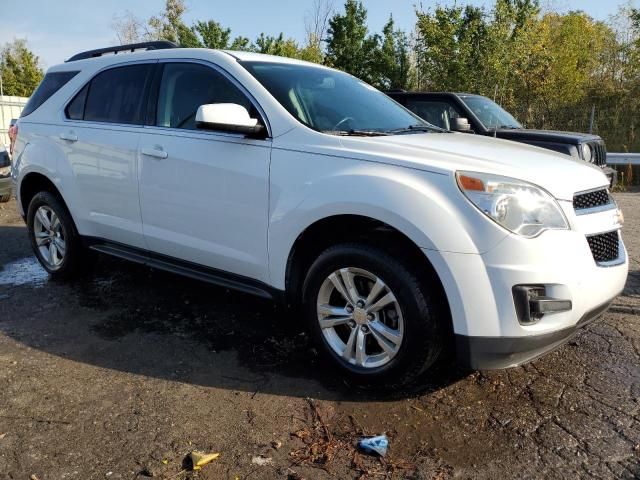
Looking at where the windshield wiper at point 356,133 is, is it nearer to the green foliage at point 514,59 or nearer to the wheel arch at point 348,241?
the wheel arch at point 348,241

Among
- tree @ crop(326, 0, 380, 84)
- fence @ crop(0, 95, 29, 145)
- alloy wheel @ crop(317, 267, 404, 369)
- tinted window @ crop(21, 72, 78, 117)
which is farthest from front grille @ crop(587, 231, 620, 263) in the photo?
tree @ crop(326, 0, 380, 84)

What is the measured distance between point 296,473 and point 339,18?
23.3m

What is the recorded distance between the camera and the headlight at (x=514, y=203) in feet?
8.66

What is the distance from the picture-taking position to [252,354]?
3627 mm

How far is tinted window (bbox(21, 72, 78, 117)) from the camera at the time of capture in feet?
16.2

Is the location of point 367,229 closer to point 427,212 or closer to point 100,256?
point 427,212

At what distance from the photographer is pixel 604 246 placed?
2951 mm

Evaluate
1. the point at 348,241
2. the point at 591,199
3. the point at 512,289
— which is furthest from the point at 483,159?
the point at 348,241

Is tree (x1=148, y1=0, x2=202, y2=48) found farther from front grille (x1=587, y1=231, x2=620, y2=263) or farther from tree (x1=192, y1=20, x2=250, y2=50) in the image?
front grille (x1=587, y1=231, x2=620, y2=263)

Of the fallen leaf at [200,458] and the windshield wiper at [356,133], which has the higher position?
the windshield wiper at [356,133]

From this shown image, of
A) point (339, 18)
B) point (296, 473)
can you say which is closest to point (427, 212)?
point (296, 473)

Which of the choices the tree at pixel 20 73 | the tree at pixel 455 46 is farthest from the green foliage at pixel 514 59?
the tree at pixel 20 73

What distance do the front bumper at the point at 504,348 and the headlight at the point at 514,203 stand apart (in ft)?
1.63

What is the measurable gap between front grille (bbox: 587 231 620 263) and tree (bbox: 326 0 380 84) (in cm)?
2097
